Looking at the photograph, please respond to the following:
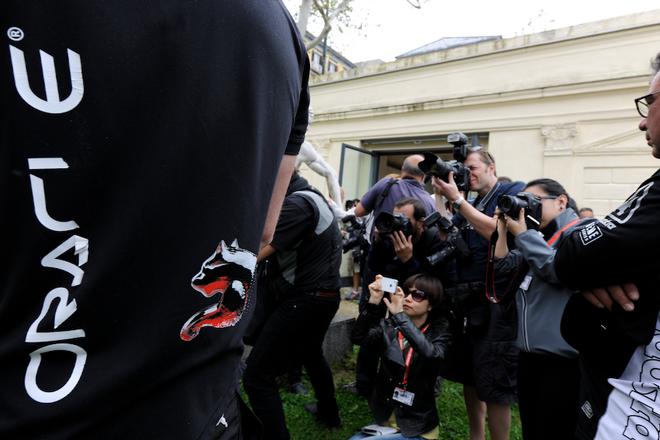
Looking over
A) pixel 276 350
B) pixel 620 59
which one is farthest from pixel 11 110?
pixel 620 59

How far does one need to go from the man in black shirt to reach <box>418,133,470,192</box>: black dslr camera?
28.1 inches

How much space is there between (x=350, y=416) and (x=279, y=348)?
1.09 m

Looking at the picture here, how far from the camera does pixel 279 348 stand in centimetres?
238

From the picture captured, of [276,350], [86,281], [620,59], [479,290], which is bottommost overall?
→ [276,350]

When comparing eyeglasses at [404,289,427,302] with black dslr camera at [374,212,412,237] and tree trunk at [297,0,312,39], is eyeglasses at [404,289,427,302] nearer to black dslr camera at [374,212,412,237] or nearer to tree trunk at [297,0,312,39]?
black dslr camera at [374,212,412,237]

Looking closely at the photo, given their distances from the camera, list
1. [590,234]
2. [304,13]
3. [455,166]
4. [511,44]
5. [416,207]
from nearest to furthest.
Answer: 1. [590,234]
2. [455,166]
3. [416,207]
4. [304,13]
5. [511,44]

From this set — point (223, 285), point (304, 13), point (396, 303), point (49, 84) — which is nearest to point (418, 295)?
point (396, 303)

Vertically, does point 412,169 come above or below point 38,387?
above

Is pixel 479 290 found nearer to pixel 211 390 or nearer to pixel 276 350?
pixel 276 350

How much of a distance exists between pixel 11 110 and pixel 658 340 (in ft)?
5.17

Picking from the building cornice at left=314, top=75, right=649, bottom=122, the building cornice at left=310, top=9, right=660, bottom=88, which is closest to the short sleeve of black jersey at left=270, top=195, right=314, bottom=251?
the building cornice at left=314, top=75, right=649, bottom=122

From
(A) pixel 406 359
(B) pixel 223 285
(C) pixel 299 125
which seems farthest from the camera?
(A) pixel 406 359

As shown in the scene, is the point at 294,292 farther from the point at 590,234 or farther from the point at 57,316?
the point at 57,316

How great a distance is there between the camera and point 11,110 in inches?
19.6
